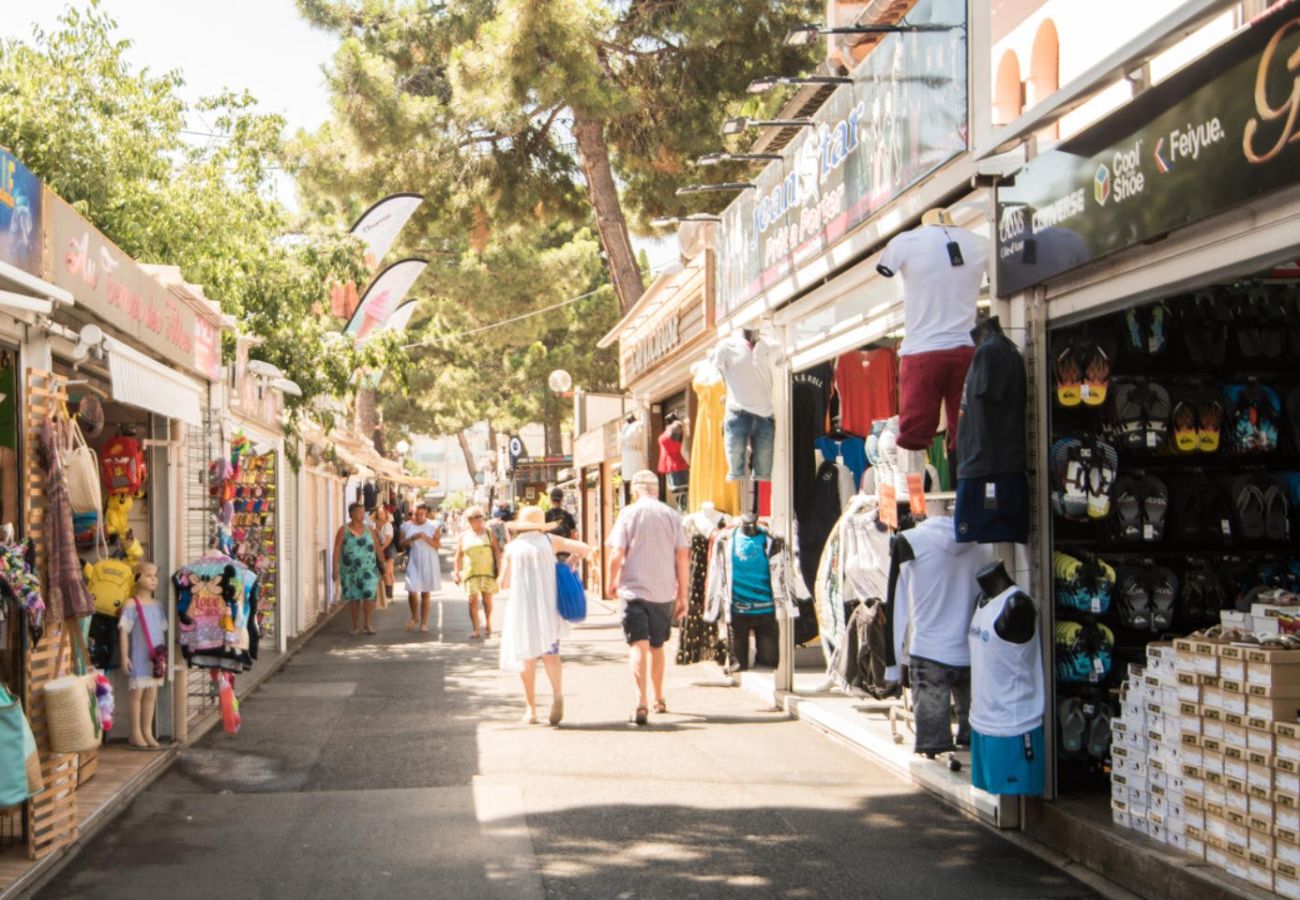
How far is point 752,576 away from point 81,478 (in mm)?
5398

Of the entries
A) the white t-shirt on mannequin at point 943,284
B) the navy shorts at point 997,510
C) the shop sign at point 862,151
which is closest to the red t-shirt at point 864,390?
the shop sign at point 862,151

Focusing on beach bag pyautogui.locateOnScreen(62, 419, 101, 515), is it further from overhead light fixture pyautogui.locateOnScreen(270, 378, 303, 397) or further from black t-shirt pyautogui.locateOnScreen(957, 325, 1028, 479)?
overhead light fixture pyautogui.locateOnScreen(270, 378, 303, 397)

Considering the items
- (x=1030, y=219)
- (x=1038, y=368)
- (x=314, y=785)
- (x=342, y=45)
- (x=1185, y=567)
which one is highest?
(x=342, y=45)

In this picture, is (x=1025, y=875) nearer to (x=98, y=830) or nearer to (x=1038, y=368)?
(x=1038, y=368)

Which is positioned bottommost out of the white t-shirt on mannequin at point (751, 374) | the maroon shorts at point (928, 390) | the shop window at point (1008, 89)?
the maroon shorts at point (928, 390)

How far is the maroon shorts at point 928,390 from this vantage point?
712cm

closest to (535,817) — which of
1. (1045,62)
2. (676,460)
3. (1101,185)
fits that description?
(1101,185)

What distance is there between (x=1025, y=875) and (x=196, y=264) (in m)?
11.6

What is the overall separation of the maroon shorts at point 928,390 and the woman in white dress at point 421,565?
40.1 feet

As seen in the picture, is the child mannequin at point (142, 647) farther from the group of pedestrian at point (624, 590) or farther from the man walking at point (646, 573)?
the man walking at point (646, 573)

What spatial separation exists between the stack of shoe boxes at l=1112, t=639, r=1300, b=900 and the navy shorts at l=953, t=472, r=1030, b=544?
83 centimetres

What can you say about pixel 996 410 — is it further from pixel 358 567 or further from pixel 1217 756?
pixel 358 567

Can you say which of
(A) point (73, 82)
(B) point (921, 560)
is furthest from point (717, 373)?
(A) point (73, 82)

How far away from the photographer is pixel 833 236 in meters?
9.63
